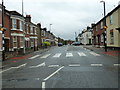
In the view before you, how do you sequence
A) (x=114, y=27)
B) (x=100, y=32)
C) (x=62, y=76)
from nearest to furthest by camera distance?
1. (x=62, y=76)
2. (x=114, y=27)
3. (x=100, y=32)

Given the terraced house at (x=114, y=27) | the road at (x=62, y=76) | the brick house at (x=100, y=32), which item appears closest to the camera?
the road at (x=62, y=76)

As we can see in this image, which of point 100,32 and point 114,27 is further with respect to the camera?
point 100,32

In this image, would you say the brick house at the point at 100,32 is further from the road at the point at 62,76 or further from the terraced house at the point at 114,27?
the road at the point at 62,76

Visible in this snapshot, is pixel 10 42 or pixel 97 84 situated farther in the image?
pixel 10 42

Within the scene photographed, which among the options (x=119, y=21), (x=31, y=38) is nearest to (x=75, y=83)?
(x=119, y=21)

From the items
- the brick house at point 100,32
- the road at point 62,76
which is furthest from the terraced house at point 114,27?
the road at point 62,76

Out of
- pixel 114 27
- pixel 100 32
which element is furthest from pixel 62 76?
pixel 100 32

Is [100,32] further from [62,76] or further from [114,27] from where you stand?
[62,76]

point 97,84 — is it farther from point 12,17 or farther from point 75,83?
point 12,17

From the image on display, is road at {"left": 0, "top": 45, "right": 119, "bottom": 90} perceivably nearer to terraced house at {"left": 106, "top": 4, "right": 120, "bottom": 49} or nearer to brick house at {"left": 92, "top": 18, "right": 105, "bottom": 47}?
terraced house at {"left": 106, "top": 4, "right": 120, "bottom": 49}

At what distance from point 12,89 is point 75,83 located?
274cm

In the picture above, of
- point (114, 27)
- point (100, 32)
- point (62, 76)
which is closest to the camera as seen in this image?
point (62, 76)

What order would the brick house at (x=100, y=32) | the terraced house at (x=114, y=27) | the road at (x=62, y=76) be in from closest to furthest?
1. the road at (x=62, y=76)
2. the terraced house at (x=114, y=27)
3. the brick house at (x=100, y=32)

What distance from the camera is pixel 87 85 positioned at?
7.24 meters
